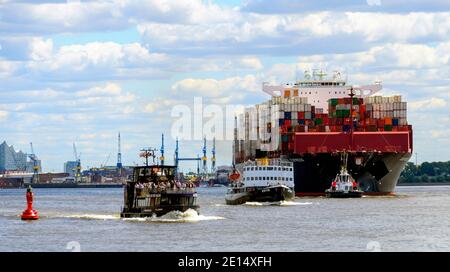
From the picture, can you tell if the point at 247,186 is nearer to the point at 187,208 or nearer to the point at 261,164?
the point at 261,164

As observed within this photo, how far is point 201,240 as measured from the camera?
210 feet

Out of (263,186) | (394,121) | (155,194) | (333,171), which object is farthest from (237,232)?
(394,121)

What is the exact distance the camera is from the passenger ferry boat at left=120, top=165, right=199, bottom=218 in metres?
77.2

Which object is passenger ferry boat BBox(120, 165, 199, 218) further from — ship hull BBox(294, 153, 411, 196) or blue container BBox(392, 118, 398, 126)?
blue container BBox(392, 118, 398, 126)

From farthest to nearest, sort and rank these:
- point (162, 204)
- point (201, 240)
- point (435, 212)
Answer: point (435, 212) → point (162, 204) → point (201, 240)

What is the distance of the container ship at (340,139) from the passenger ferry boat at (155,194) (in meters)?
72.5

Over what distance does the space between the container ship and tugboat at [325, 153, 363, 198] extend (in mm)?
8005

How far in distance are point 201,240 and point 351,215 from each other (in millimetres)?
31445

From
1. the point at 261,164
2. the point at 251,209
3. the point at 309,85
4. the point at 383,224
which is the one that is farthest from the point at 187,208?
the point at 309,85

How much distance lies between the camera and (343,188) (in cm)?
14000

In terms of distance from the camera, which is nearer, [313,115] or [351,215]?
[351,215]

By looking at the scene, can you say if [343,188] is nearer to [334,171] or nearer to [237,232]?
[334,171]
